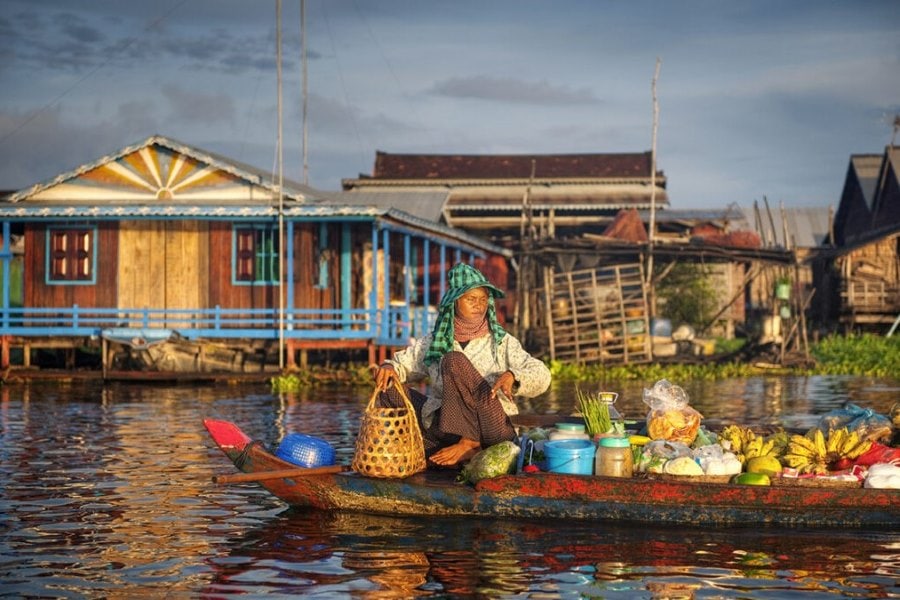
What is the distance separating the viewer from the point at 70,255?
23344 millimetres

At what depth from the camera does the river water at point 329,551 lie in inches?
246

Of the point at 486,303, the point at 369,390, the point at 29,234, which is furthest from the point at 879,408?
the point at 29,234

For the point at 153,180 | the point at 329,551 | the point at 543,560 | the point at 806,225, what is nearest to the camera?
the point at 543,560

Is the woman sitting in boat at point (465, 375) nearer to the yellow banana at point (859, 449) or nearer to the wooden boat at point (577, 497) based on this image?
the wooden boat at point (577, 497)

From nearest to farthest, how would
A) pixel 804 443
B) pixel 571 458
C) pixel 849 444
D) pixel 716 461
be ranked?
1. pixel 571 458
2. pixel 716 461
3. pixel 849 444
4. pixel 804 443

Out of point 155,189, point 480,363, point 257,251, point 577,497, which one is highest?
point 155,189

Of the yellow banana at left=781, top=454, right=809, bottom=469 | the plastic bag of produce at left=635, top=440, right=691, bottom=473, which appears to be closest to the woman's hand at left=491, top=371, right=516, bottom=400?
the plastic bag of produce at left=635, top=440, right=691, bottom=473

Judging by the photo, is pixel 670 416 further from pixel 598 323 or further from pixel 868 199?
pixel 868 199

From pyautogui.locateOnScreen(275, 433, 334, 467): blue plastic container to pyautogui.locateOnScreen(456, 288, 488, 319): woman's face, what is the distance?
139 centimetres

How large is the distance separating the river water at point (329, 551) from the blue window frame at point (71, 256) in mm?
12859

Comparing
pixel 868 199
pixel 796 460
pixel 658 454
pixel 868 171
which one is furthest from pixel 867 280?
pixel 658 454

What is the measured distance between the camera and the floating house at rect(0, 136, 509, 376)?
2195 cm

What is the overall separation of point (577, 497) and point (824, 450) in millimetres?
1919

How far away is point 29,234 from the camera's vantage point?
23.3 m
